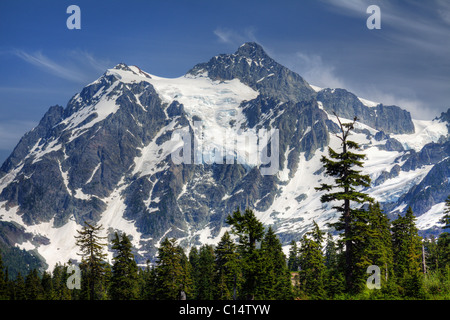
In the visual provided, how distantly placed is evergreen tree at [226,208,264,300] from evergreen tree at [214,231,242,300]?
15.1m

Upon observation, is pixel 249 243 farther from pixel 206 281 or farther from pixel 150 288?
pixel 150 288

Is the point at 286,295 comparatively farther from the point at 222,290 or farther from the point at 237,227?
the point at 237,227

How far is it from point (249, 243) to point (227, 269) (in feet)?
89.8

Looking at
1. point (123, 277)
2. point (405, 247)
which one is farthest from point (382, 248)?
point (123, 277)

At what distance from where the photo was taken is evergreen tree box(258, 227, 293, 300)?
42.9 metres

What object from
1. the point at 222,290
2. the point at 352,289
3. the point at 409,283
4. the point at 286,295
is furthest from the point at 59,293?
the point at 409,283

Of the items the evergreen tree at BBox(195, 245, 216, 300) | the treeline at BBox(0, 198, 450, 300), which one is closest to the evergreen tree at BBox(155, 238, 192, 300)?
the treeline at BBox(0, 198, 450, 300)

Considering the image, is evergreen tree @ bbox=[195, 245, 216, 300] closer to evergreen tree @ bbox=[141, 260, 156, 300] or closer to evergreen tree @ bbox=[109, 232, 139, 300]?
evergreen tree @ bbox=[141, 260, 156, 300]

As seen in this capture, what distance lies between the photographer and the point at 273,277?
46.2 meters

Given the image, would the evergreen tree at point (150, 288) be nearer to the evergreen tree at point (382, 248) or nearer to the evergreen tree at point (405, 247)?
the evergreen tree at point (382, 248)

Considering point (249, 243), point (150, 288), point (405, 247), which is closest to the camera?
point (249, 243)

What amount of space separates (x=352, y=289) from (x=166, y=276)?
33.8 meters
